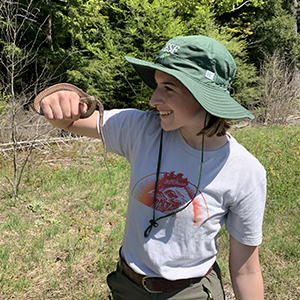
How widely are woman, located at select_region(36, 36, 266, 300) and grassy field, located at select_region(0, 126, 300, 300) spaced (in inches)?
76.6

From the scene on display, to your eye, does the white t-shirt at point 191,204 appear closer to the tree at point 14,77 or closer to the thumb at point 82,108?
the thumb at point 82,108

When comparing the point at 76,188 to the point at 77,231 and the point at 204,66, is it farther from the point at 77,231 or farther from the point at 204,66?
the point at 204,66

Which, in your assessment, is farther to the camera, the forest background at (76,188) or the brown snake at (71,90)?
the forest background at (76,188)

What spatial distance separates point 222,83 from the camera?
4.39 feet

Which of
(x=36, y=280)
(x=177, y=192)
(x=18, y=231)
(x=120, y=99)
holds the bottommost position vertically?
(x=120, y=99)

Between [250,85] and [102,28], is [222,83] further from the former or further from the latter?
[250,85]

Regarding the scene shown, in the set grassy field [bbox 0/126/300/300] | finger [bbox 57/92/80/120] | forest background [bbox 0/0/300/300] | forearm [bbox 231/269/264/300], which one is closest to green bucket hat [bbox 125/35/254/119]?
finger [bbox 57/92/80/120]

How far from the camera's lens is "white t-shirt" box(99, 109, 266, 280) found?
4.49 feet

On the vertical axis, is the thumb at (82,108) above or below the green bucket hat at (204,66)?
below

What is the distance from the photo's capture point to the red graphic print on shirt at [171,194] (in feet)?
4.49

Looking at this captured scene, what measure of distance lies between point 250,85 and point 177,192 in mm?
20330

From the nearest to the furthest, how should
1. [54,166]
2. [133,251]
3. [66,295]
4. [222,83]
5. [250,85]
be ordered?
[222,83]
[133,251]
[66,295]
[54,166]
[250,85]

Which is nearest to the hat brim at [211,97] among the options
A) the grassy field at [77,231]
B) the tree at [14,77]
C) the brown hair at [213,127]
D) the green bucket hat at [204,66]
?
the green bucket hat at [204,66]

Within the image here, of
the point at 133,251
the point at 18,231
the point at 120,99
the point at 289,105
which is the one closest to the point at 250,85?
Result: the point at 289,105
